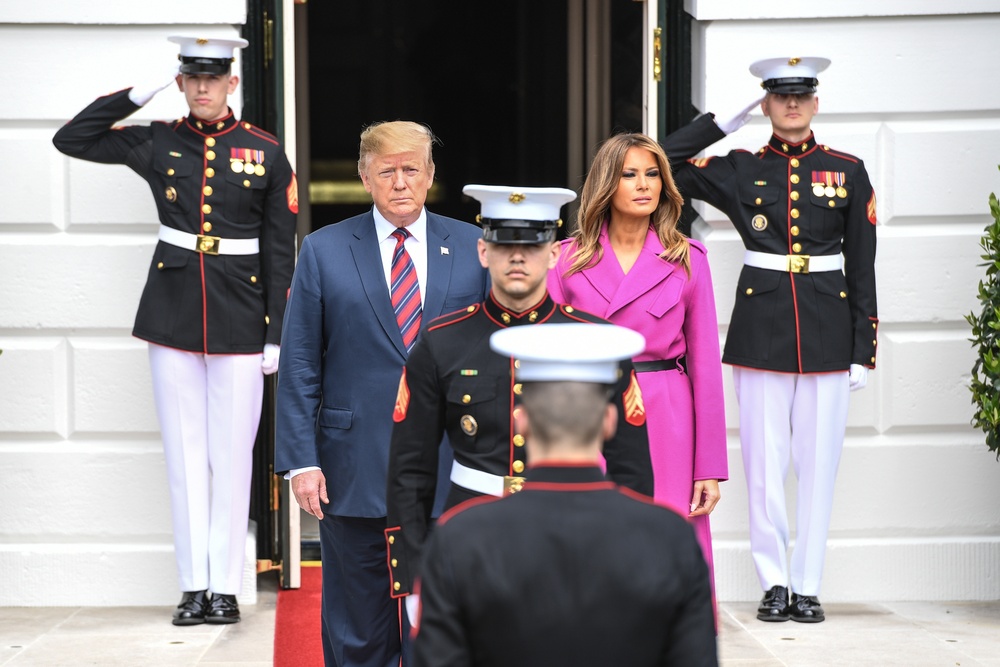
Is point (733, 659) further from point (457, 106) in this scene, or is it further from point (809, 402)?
point (457, 106)

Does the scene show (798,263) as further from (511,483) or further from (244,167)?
(511,483)

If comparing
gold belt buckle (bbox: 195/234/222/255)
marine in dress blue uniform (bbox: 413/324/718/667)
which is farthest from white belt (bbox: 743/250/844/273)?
marine in dress blue uniform (bbox: 413/324/718/667)

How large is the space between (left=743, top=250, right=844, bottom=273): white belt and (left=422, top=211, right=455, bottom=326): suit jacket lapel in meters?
2.10

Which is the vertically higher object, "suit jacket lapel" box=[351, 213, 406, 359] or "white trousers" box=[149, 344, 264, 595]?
"suit jacket lapel" box=[351, 213, 406, 359]

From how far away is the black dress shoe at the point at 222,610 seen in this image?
5.84 metres

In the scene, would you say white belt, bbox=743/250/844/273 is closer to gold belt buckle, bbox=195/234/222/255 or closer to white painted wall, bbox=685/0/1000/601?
white painted wall, bbox=685/0/1000/601

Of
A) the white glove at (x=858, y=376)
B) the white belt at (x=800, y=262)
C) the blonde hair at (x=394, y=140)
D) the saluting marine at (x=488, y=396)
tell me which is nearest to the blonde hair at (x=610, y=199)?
the blonde hair at (x=394, y=140)

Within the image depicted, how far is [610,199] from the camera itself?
4566 millimetres

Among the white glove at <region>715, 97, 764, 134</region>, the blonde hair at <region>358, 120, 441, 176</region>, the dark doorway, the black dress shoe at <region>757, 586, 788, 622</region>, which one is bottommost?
the black dress shoe at <region>757, 586, 788, 622</region>

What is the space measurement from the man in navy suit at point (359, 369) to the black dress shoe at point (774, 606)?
2.26 m

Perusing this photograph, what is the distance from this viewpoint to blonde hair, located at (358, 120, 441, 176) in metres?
3.99

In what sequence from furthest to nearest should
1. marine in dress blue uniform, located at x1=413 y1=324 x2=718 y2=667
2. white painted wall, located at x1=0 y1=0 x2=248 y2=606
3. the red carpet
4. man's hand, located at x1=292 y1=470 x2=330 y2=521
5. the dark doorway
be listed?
the dark doorway
white painted wall, located at x1=0 y1=0 x2=248 y2=606
the red carpet
man's hand, located at x1=292 y1=470 x2=330 y2=521
marine in dress blue uniform, located at x1=413 y1=324 x2=718 y2=667

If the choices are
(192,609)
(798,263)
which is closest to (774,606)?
(798,263)

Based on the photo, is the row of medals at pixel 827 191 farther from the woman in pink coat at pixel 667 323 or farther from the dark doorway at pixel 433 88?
the dark doorway at pixel 433 88
